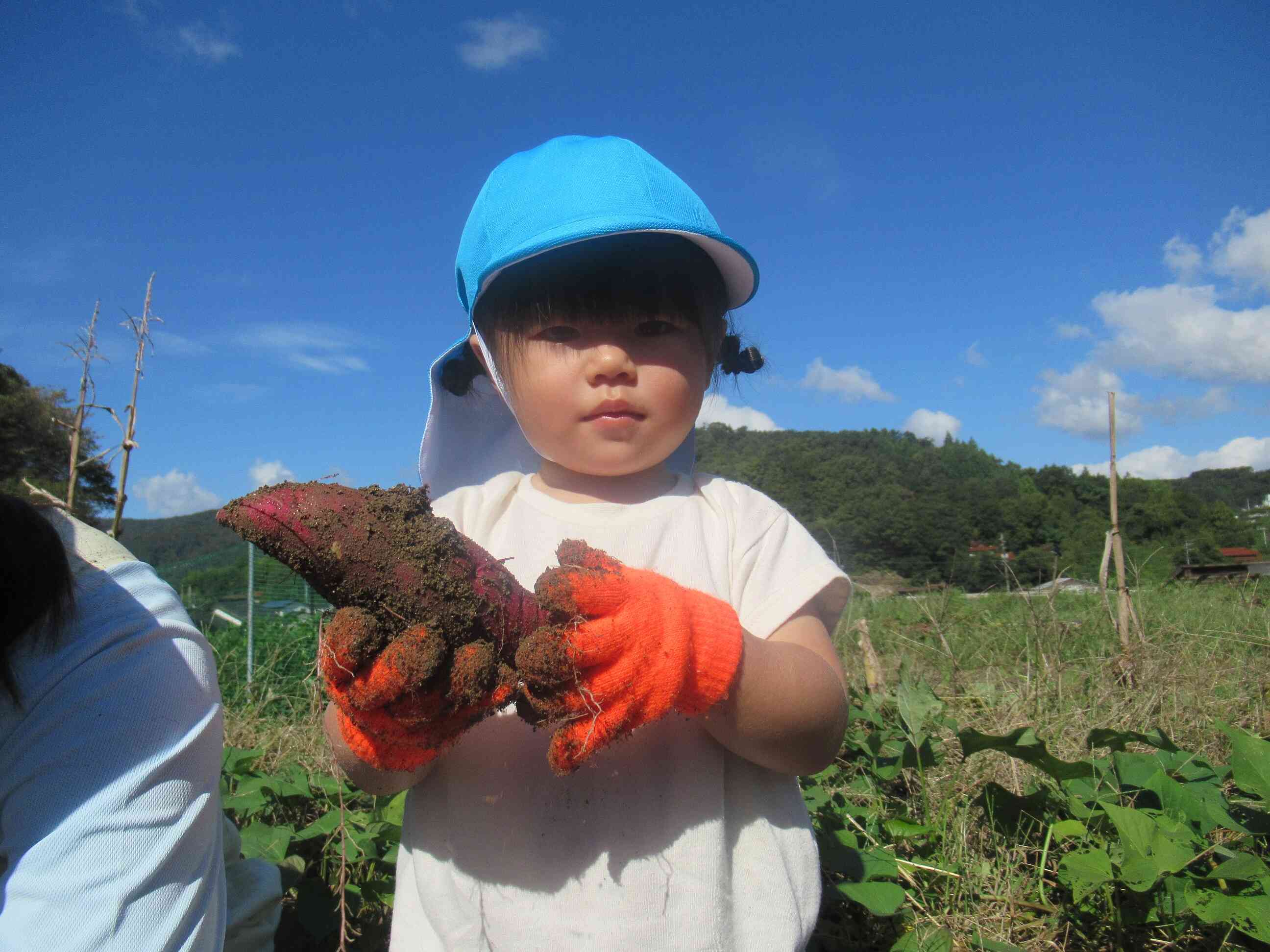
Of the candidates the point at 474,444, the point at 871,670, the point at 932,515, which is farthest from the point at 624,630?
the point at 932,515

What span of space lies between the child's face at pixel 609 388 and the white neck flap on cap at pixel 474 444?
0.87ft

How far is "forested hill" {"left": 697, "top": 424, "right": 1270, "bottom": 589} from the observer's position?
5988mm

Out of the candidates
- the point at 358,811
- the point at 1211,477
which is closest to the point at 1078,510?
the point at 358,811

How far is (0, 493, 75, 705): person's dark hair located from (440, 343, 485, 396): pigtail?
770 mm

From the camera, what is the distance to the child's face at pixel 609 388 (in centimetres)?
132

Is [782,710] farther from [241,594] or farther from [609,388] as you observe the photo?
[241,594]

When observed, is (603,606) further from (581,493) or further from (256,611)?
(256,611)

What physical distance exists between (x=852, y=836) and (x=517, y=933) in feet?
3.79

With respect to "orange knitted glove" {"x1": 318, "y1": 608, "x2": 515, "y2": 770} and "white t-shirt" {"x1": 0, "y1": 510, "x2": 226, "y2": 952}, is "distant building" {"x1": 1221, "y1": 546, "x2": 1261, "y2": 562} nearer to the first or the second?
"orange knitted glove" {"x1": 318, "y1": 608, "x2": 515, "y2": 770}

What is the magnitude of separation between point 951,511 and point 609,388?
555 inches

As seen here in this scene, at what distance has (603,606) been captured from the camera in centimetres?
97

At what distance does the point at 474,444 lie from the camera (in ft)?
5.61

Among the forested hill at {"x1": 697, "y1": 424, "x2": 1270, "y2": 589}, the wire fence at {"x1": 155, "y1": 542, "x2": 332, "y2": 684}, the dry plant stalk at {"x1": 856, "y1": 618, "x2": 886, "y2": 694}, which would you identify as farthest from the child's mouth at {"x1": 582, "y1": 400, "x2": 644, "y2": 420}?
the wire fence at {"x1": 155, "y1": 542, "x2": 332, "y2": 684}

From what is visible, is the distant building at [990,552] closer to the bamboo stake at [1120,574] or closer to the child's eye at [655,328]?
the bamboo stake at [1120,574]
